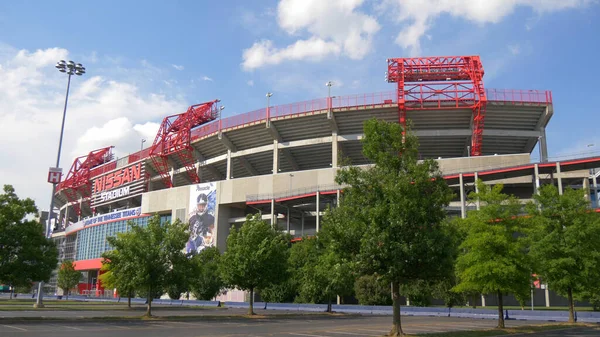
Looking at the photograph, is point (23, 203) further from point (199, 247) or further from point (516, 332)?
point (199, 247)

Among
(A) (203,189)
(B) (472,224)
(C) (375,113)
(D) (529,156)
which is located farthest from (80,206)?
(B) (472,224)

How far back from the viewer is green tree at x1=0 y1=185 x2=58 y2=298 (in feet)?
73.6

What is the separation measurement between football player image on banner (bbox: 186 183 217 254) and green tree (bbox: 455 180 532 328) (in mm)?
47119

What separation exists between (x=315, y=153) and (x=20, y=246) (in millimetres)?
46915

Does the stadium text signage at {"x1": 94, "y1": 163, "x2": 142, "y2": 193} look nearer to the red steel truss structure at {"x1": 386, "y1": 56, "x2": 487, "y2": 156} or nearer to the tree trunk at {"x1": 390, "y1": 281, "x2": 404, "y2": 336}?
the red steel truss structure at {"x1": 386, "y1": 56, "x2": 487, "y2": 156}

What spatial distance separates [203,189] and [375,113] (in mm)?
26213

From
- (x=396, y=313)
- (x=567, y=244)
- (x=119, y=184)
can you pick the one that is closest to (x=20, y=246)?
(x=396, y=313)

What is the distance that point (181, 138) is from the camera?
72438 millimetres

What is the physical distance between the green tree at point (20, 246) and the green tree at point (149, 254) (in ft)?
12.0

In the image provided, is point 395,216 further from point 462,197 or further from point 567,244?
point 462,197

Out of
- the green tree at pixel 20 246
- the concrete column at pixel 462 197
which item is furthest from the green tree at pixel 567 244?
the green tree at pixel 20 246

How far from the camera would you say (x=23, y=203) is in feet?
78.1

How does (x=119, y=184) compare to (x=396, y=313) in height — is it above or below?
above

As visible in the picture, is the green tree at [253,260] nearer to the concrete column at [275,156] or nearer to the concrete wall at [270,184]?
the concrete wall at [270,184]
